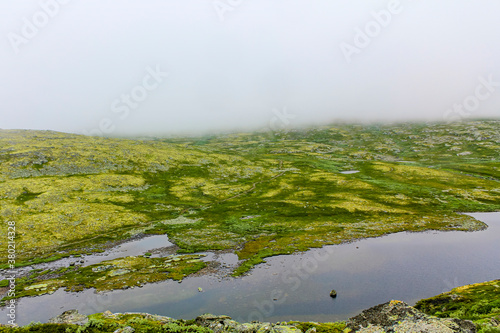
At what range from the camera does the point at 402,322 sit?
2080 cm

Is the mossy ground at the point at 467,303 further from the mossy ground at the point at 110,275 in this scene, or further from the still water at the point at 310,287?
the mossy ground at the point at 110,275

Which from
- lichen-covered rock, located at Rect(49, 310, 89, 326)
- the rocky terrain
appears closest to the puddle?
lichen-covered rock, located at Rect(49, 310, 89, 326)

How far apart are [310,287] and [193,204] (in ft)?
220

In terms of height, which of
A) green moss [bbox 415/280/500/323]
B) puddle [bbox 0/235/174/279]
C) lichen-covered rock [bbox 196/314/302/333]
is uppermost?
lichen-covered rock [bbox 196/314/302/333]

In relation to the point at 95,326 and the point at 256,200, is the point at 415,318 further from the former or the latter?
the point at 256,200

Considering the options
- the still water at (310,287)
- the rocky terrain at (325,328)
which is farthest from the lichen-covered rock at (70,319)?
the rocky terrain at (325,328)

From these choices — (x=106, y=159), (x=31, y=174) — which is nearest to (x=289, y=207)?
(x=106, y=159)

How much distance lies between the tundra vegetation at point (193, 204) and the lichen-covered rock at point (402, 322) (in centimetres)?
3413

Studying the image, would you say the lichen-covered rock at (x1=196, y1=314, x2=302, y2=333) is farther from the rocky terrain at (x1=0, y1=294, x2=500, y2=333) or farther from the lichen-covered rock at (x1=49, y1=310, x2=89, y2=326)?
the lichen-covered rock at (x1=49, y1=310, x2=89, y2=326)

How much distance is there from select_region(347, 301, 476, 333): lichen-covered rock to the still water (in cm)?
1734

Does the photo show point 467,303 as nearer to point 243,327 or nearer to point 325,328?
point 325,328

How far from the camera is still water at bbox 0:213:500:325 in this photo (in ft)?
137

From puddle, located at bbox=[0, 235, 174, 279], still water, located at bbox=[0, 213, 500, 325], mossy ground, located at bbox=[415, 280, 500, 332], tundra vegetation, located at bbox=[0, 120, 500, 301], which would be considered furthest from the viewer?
tundra vegetation, located at bbox=[0, 120, 500, 301]

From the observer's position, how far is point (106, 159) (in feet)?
462
